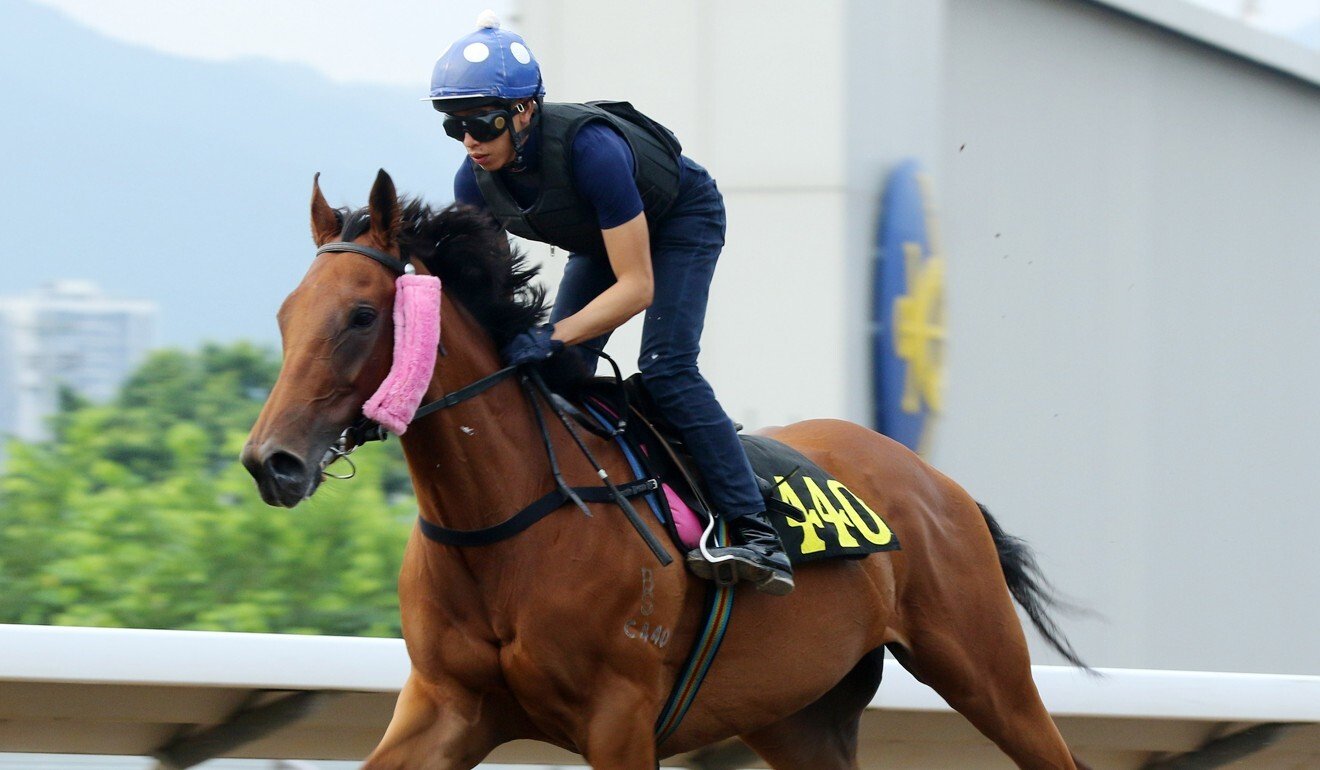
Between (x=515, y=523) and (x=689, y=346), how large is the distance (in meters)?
0.66

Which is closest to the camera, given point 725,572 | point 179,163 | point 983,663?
point 725,572

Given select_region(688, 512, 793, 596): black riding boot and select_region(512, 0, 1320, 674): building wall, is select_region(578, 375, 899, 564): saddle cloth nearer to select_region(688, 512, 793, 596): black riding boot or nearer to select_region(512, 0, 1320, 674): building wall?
select_region(688, 512, 793, 596): black riding boot

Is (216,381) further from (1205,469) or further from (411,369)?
(1205,469)

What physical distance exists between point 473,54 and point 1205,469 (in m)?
7.60

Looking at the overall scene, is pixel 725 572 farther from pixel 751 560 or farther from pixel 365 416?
pixel 365 416

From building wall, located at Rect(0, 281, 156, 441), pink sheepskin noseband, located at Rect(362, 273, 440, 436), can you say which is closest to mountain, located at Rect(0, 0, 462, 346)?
building wall, located at Rect(0, 281, 156, 441)

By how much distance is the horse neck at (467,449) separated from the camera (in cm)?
344

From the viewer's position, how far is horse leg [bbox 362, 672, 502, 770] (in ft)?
11.6

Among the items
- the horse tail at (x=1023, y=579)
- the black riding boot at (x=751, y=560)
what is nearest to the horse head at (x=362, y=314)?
the black riding boot at (x=751, y=560)

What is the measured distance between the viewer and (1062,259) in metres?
9.05

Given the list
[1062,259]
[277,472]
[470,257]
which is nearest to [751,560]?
[470,257]

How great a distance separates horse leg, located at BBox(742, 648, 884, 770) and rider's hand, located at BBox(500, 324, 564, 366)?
1.54 meters

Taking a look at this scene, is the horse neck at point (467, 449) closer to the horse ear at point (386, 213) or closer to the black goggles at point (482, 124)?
the horse ear at point (386, 213)

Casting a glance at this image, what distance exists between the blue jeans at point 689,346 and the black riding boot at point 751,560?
0.14 feet
